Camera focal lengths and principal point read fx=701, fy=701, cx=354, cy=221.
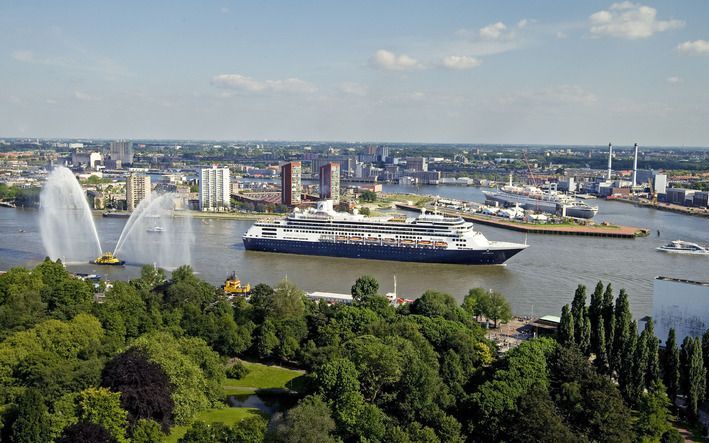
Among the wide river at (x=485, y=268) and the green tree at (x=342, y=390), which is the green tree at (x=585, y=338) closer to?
the green tree at (x=342, y=390)

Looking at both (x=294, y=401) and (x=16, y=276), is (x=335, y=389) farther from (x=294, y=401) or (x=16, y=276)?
(x=16, y=276)

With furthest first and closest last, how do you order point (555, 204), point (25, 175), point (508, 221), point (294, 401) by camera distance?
1. point (25, 175)
2. point (555, 204)
3. point (508, 221)
4. point (294, 401)

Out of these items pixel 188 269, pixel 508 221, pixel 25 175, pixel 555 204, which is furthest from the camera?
pixel 25 175

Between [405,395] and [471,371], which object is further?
[471,371]

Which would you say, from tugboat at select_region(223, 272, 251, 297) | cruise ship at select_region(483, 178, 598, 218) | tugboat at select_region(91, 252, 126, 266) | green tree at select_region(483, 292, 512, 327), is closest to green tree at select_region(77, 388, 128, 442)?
green tree at select_region(483, 292, 512, 327)

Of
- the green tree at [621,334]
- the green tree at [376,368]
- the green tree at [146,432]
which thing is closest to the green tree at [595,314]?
the green tree at [621,334]

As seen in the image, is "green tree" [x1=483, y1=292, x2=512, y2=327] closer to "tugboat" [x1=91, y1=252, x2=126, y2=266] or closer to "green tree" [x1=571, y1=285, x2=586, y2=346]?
"green tree" [x1=571, y1=285, x2=586, y2=346]

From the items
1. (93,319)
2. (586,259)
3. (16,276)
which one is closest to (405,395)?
(93,319)
